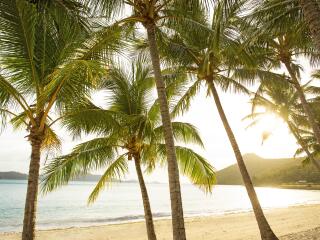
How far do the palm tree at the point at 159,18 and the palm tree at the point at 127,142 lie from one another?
128cm

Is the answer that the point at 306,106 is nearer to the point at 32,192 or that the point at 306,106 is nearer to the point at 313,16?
the point at 313,16

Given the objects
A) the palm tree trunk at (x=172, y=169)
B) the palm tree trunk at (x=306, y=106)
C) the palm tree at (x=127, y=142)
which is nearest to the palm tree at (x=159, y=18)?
the palm tree trunk at (x=172, y=169)

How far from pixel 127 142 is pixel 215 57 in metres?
3.76

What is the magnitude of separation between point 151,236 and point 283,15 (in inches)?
252

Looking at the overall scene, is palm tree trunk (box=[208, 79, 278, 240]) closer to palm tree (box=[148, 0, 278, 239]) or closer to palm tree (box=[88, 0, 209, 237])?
palm tree (box=[148, 0, 278, 239])

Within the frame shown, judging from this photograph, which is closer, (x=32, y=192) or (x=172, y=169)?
(x=32, y=192)

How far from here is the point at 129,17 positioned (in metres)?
6.55

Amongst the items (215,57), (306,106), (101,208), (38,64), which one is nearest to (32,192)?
(38,64)

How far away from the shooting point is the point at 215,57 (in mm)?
9703

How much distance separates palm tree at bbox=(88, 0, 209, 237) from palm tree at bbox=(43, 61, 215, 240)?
50.6 inches

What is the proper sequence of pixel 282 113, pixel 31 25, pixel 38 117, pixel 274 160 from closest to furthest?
pixel 31 25 → pixel 38 117 → pixel 282 113 → pixel 274 160

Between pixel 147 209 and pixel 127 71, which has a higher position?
pixel 127 71

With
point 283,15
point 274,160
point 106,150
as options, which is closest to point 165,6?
point 283,15

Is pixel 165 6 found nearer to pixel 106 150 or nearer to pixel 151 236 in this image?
pixel 106 150
